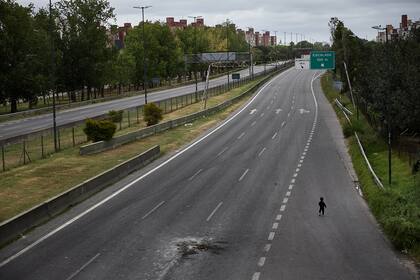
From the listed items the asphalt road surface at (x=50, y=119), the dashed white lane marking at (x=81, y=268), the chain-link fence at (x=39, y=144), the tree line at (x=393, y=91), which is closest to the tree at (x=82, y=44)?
the asphalt road surface at (x=50, y=119)

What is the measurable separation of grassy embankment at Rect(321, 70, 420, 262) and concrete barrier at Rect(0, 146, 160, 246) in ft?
43.2

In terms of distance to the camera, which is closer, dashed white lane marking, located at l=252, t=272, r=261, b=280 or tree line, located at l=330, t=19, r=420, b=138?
dashed white lane marking, located at l=252, t=272, r=261, b=280

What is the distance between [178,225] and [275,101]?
60.6m

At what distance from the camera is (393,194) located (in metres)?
23.8

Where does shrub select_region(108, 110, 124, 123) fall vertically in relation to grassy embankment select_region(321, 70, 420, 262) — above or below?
above

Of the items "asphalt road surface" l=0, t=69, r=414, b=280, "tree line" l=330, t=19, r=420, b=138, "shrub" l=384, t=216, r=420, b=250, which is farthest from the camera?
"tree line" l=330, t=19, r=420, b=138

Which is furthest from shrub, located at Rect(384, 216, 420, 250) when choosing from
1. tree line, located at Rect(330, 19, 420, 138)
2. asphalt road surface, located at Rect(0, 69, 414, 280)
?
tree line, located at Rect(330, 19, 420, 138)

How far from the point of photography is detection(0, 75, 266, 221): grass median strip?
26391 millimetres

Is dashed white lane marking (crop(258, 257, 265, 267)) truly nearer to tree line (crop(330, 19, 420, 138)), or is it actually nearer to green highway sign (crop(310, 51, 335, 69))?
tree line (crop(330, 19, 420, 138))

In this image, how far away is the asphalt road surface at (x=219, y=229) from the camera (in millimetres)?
17219

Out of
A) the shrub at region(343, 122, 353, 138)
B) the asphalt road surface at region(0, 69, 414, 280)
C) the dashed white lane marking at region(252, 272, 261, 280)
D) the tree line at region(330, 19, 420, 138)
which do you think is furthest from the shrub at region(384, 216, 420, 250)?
the shrub at region(343, 122, 353, 138)

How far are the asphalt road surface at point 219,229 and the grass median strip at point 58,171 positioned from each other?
2.42 m

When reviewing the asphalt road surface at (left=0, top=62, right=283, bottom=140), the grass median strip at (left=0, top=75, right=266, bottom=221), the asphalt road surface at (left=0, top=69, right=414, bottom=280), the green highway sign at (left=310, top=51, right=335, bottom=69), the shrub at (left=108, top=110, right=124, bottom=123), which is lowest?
the asphalt road surface at (left=0, top=69, right=414, bottom=280)

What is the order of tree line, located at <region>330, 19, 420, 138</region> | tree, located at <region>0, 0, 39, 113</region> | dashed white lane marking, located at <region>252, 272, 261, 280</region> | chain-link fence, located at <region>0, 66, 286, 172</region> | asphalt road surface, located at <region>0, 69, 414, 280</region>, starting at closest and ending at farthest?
1. dashed white lane marking, located at <region>252, 272, 261, 280</region>
2. asphalt road surface, located at <region>0, 69, 414, 280</region>
3. chain-link fence, located at <region>0, 66, 286, 172</region>
4. tree line, located at <region>330, 19, 420, 138</region>
5. tree, located at <region>0, 0, 39, 113</region>
